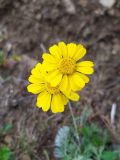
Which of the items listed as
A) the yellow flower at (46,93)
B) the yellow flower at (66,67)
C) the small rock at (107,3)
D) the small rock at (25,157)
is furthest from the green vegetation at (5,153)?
the small rock at (107,3)

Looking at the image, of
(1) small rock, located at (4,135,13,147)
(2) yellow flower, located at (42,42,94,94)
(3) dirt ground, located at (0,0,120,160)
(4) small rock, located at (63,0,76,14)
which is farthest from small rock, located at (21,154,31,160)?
(4) small rock, located at (63,0,76,14)

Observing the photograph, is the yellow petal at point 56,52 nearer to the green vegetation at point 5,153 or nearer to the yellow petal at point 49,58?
the yellow petal at point 49,58

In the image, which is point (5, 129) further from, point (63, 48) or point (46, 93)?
point (63, 48)

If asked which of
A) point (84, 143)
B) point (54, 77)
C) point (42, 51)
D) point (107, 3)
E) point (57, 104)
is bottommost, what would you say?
point (84, 143)

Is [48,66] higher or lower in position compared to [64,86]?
higher

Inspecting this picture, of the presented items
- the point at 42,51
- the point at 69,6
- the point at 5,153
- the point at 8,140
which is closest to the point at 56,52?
the point at 5,153

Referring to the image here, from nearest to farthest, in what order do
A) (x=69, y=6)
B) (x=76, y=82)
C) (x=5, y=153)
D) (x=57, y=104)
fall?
(x=76, y=82), (x=57, y=104), (x=5, y=153), (x=69, y=6)
